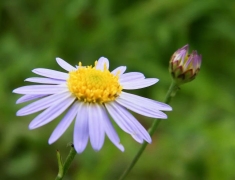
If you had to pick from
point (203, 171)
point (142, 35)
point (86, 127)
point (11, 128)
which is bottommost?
point (203, 171)

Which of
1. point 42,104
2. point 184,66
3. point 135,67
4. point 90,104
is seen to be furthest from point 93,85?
point 135,67

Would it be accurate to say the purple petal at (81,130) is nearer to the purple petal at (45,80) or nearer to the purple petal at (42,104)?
the purple petal at (42,104)

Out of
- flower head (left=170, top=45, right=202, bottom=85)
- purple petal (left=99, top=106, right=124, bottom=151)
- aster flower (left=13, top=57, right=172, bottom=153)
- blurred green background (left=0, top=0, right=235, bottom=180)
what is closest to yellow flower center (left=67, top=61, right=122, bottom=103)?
aster flower (left=13, top=57, right=172, bottom=153)

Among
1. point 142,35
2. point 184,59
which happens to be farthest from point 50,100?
point 142,35

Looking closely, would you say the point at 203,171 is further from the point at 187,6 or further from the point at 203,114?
the point at 187,6

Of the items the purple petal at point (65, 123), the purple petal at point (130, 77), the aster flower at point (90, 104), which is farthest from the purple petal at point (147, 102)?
the purple petal at point (65, 123)

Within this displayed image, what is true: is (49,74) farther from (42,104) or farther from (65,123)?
(65,123)
